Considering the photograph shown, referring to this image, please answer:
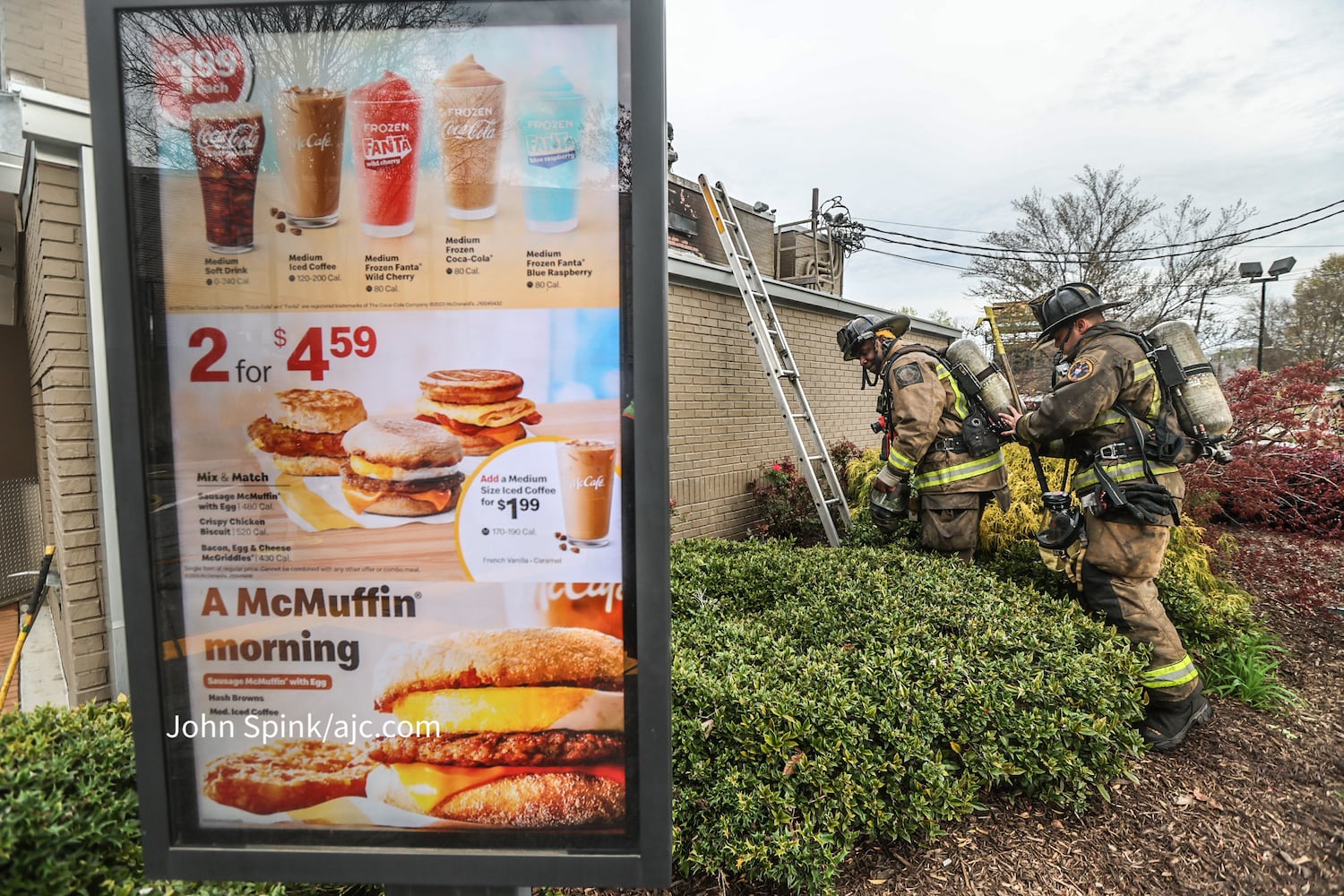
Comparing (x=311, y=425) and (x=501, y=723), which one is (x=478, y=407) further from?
(x=501, y=723)

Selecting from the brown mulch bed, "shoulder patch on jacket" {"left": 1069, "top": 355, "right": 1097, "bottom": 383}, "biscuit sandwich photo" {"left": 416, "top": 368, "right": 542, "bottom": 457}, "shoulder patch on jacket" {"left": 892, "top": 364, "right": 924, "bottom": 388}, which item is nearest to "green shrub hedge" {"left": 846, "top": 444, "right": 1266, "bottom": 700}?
the brown mulch bed

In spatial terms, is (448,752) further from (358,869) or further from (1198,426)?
(1198,426)

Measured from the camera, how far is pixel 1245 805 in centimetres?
314

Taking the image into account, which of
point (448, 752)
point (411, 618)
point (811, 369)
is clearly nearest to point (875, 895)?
point (448, 752)

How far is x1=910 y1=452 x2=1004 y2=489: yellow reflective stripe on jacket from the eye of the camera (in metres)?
4.71

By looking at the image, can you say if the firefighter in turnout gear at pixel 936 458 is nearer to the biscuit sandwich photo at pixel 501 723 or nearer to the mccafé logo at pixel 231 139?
the biscuit sandwich photo at pixel 501 723

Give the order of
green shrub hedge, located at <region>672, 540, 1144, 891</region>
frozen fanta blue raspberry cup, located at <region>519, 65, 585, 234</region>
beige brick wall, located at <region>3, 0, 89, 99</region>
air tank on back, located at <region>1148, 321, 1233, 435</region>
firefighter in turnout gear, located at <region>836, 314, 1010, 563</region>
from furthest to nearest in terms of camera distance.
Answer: firefighter in turnout gear, located at <region>836, 314, 1010, 563</region> → beige brick wall, located at <region>3, 0, 89, 99</region> → air tank on back, located at <region>1148, 321, 1233, 435</region> → green shrub hedge, located at <region>672, 540, 1144, 891</region> → frozen fanta blue raspberry cup, located at <region>519, 65, 585, 234</region>

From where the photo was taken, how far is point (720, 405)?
23.5 feet

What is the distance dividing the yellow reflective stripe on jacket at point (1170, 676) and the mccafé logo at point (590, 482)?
378 centimetres

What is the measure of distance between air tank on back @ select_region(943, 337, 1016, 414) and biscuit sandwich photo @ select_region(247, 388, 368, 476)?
4.52m

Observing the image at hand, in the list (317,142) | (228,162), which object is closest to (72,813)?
(228,162)

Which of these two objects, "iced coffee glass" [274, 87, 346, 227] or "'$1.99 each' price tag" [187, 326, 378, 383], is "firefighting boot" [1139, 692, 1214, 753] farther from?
"iced coffee glass" [274, 87, 346, 227]

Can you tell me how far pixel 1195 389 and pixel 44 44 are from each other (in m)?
7.43

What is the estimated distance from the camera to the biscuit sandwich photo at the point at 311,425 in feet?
4.80
